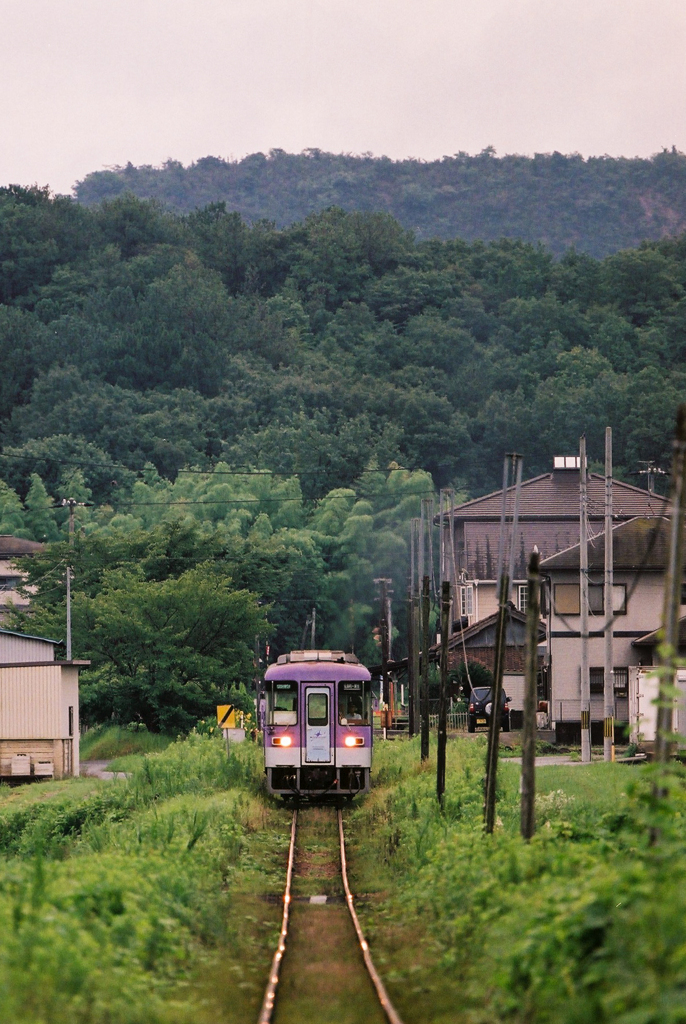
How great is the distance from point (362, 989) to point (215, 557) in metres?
43.2

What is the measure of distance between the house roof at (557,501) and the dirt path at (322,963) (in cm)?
4097

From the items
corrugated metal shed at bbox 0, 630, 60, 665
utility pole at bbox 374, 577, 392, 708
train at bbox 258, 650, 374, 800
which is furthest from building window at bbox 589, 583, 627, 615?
train at bbox 258, 650, 374, 800

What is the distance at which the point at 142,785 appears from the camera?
24156mm

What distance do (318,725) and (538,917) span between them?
46.4 ft

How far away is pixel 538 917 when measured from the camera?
8219mm

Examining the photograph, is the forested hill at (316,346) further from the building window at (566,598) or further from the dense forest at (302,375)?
the building window at (566,598)

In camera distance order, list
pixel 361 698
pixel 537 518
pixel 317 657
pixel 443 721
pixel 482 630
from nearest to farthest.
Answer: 1. pixel 443 721
2. pixel 361 698
3. pixel 317 657
4. pixel 482 630
5. pixel 537 518

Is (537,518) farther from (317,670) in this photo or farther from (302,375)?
(302,375)

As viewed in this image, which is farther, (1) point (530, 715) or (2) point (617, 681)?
(2) point (617, 681)

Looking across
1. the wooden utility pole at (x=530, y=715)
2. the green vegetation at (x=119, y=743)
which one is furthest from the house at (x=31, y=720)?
the wooden utility pole at (x=530, y=715)

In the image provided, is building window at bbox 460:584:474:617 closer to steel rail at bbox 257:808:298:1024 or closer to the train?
the train

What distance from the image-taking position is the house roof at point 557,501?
5703cm

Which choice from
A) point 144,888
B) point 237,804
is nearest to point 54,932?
point 144,888

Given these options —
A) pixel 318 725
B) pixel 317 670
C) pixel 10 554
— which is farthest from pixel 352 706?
pixel 10 554
